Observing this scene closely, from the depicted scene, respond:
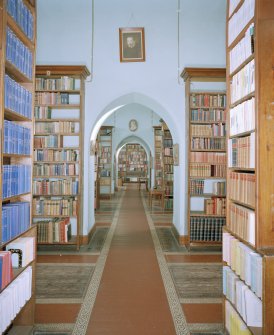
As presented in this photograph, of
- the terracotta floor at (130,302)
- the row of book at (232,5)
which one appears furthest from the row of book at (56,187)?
the row of book at (232,5)

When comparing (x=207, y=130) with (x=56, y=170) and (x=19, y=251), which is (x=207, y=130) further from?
(x=19, y=251)

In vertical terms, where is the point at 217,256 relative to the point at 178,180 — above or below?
below

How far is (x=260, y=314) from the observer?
2619mm

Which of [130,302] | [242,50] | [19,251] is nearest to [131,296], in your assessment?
[130,302]

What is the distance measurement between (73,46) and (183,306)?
18.6 ft

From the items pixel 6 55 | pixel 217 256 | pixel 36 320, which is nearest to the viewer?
pixel 6 55

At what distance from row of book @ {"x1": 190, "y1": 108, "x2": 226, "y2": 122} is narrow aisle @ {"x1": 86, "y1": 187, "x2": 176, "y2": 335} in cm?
281

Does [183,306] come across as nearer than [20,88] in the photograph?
No

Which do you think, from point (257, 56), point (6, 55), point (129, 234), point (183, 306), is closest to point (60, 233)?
point (129, 234)

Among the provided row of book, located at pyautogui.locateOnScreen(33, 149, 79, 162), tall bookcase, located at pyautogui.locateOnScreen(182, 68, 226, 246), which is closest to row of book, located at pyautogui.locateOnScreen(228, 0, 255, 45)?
tall bookcase, located at pyautogui.locateOnScreen(182, 68, 226, 246)

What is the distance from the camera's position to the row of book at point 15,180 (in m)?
2.86

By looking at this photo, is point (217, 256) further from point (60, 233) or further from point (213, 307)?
point (60, 233)

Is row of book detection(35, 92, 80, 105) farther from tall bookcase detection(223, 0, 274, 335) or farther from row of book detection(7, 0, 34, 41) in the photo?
tall bookcase detection(223, 0, 274, 335)

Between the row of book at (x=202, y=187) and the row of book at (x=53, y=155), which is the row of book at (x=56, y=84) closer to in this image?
the row of book at (x=53, y=155)
